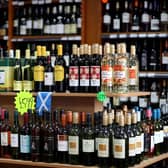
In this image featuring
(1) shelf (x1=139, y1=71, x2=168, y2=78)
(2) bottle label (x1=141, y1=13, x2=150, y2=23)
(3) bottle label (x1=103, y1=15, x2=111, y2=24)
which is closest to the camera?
(1) shelf (x1=139, y1=71, x2=168, y2=78)

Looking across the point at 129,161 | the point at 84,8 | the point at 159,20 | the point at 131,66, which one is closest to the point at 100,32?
the point at 84,8

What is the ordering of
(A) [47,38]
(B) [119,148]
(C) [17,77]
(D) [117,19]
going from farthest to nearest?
(A) [47,38], (D) [117,19], (C) [17,77], (B) [119,148]

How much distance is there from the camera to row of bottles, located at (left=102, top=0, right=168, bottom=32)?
527cm

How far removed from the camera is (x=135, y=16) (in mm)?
5418

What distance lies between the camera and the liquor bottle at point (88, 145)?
9.29 feet

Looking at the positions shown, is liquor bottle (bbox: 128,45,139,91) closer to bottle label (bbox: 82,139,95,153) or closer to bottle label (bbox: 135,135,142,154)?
bottle label (bbox: 135,135,142,154)

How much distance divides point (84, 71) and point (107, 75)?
15 centimetres

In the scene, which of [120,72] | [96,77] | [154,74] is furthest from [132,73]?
[154,74]

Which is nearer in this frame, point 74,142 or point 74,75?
point 74,142

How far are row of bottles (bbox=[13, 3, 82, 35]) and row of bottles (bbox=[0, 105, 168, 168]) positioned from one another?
2605 millimetres

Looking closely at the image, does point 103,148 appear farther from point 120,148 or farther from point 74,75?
point 74,75

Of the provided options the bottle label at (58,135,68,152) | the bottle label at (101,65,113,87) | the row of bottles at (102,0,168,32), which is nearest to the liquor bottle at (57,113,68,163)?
the bottle label at (58,135,68,152)

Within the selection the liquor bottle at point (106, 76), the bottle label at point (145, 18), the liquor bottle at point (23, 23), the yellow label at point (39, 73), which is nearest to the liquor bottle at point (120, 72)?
the liquor bottle at point (106, 76)

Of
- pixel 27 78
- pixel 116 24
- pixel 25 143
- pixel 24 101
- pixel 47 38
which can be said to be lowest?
pixel 25 143
